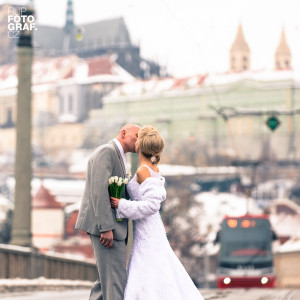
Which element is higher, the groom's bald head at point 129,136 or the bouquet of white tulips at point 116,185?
the groom's bald head at point 129,136

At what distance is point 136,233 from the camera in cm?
597

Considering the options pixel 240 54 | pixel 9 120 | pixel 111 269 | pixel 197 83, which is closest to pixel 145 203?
pixel 111 269

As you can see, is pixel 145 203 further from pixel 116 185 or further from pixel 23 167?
pixel 23 167

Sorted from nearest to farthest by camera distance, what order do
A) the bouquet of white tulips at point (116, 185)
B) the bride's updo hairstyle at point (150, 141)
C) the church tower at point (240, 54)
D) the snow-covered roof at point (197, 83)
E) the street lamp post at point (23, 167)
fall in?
1. the bride's updo hairstyle at point (150, 141)
2. the bouquet of white tulips at point (116, 185)
3. the street lamp post at point (23, 167)
4. the snow-covered roof at point (197, 83)
5. the church tower at point (240, 54)

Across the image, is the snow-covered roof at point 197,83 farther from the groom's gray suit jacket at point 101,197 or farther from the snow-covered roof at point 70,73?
the groom's gray suit jacket at point 101,197

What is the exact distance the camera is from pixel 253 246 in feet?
103

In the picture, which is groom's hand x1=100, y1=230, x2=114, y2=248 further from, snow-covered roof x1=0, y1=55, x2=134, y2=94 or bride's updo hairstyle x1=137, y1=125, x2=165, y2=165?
snow-covered roof x1=0, y1=55, x2=134, y2=94

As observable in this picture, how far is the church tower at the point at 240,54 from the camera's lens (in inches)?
7589

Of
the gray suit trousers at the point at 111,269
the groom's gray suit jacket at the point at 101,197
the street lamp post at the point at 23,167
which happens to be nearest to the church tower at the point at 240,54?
the street lamp post at the point at 23,167

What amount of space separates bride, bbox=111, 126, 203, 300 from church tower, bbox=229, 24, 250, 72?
188 meters

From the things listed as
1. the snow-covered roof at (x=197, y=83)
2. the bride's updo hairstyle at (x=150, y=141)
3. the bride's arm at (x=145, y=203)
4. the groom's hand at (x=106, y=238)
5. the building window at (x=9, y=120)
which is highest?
the snow-covered roof at (x=197, y=83)

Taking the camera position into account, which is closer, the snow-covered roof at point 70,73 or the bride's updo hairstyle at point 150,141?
the bride's updo hairstyle at point 150,141

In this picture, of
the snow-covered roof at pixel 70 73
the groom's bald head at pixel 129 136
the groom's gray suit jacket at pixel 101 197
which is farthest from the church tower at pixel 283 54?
the groom's gray suit jacket at pixel 101 197

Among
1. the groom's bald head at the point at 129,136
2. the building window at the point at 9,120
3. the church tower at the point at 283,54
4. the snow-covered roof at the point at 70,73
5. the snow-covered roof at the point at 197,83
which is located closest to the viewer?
the groom's bald head at the point at 129,136
